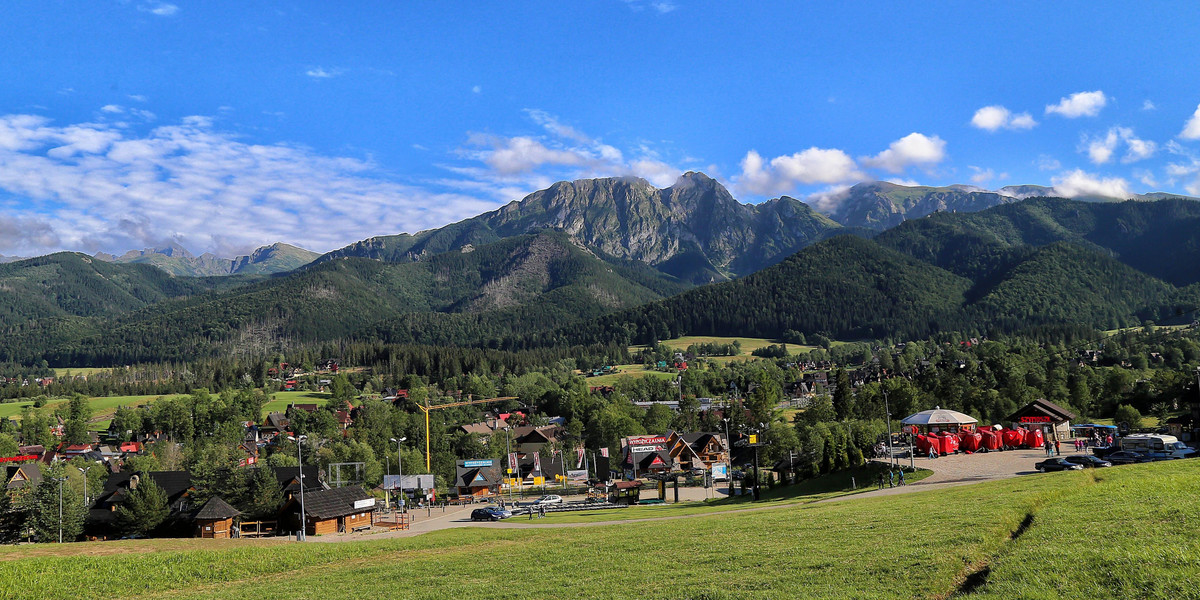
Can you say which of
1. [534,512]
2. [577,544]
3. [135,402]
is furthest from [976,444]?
[135,402]

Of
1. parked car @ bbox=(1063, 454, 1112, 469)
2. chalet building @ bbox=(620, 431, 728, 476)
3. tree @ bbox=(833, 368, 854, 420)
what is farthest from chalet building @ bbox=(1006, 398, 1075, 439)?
chalet building @ bbox=(620, 431, 728, 476)

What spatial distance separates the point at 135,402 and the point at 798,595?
223207 mm

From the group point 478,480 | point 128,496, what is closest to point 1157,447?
point 478,480

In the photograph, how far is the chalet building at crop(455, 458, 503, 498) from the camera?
3907 inches

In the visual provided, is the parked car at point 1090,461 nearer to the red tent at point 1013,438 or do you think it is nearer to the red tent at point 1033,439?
the red tent at point 1033,439

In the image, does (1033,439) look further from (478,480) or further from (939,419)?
(478,480)

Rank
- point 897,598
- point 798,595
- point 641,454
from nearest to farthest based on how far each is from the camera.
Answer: point 897,598, point 798,595, point 641,454

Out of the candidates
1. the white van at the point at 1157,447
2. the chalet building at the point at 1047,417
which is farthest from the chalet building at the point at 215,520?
the chalet building at the point at 1047,417

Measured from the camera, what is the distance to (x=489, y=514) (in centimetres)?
6325

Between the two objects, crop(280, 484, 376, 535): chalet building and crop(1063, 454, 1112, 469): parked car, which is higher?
crop(1063, 454, 1112, 469): parked car

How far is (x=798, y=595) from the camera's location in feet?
58.4

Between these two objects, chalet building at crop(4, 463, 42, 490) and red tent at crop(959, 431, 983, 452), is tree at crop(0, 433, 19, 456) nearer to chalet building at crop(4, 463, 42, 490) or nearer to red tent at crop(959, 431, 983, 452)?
chalet building at crop(4, 463, 42, 490)

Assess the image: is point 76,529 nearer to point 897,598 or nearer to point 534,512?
point 534,512

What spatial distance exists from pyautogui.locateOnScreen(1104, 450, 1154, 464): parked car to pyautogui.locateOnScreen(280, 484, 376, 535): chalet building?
5491 cm
